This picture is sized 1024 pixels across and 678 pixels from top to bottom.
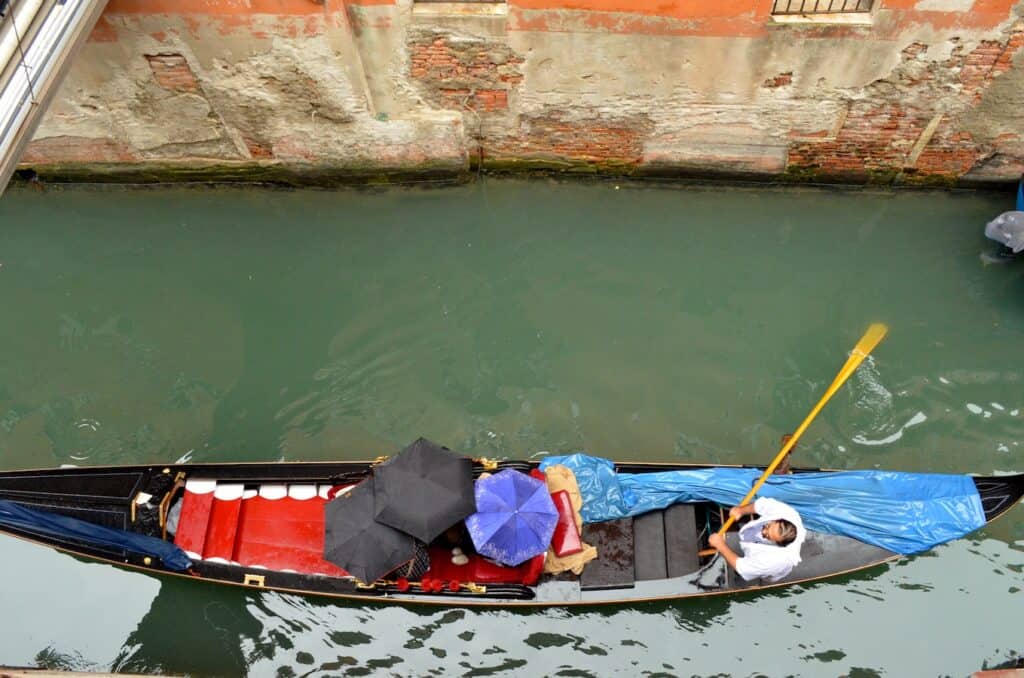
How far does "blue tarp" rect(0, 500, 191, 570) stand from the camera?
6559 millimetres

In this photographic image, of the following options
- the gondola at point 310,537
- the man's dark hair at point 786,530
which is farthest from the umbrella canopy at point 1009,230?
the man's dark hair at point 786,530

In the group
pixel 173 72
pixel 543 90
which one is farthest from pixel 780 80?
pixel 173 72

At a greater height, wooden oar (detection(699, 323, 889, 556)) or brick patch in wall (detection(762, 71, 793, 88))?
brick patch in wall (detection(762, 71, 793, 88))

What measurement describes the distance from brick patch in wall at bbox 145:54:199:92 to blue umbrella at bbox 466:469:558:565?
5.60 m

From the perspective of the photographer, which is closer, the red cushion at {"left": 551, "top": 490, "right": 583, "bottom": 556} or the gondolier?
the gondolier

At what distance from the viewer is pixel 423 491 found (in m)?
6.26

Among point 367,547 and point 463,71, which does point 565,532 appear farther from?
point 463,71

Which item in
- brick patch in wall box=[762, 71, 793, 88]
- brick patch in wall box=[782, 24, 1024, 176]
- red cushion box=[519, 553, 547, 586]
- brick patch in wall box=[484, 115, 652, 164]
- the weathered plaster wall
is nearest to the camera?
red cushion box=[519, 553, 547, 586]

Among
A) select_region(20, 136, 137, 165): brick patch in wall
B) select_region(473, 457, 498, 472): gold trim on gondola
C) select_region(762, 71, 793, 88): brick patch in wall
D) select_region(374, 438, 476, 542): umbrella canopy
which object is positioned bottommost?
select_region(374, 438, 476, 542): umbrella canopy

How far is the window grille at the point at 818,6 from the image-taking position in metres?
7.98

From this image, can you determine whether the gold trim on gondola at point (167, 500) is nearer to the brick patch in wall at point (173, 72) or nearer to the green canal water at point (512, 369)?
the green canal water at point (512, 369)

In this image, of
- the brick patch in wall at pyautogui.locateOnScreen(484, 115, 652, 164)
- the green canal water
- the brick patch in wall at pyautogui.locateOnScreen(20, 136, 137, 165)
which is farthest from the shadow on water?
the brick patch in wall at pyautogui.locateOnScreen(484, 115, 652, 164)

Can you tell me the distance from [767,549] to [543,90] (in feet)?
17.7

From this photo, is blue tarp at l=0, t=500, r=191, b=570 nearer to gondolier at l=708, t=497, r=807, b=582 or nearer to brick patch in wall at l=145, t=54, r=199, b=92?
gondolier at l=708, t=497, r=807, b=582
